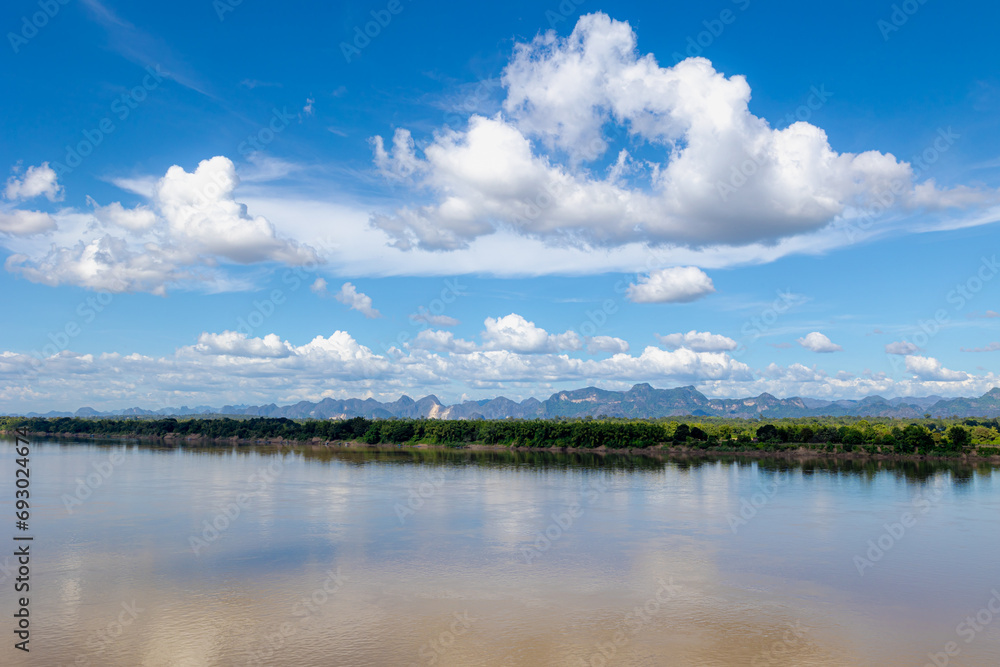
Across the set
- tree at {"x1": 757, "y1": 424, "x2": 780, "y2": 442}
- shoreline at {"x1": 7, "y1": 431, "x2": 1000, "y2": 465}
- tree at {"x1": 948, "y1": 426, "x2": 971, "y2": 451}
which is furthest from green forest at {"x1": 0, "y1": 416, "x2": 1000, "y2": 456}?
shoreline at {"x1": 7, "y1": 431, "x2": 1000, "y2": 465}

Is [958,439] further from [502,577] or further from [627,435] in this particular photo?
[502,577]

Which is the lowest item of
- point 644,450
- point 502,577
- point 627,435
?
point 502,577

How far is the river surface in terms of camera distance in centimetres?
1733

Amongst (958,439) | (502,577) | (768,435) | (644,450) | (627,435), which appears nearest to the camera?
(502,577)

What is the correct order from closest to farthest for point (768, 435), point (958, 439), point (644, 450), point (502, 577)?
point (502, 577)
point (958, 439)
point (768, 435)
point (644, 450)

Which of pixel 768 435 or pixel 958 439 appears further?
pixel 768 435

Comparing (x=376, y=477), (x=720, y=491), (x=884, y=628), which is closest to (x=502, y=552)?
(x=884, y=628)

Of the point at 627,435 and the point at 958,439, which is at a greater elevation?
the point at 958,439

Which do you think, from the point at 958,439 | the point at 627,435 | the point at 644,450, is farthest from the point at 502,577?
the point at 958,439

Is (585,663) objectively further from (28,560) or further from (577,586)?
(28,560)

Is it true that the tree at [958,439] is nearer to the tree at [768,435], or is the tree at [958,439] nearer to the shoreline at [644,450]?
the shoreline at [644,450]

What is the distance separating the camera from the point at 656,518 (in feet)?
122

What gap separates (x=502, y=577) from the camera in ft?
78.9

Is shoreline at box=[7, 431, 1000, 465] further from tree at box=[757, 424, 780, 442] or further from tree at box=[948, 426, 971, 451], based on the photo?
Result: tree at box=[757, 424, 780, 442]
